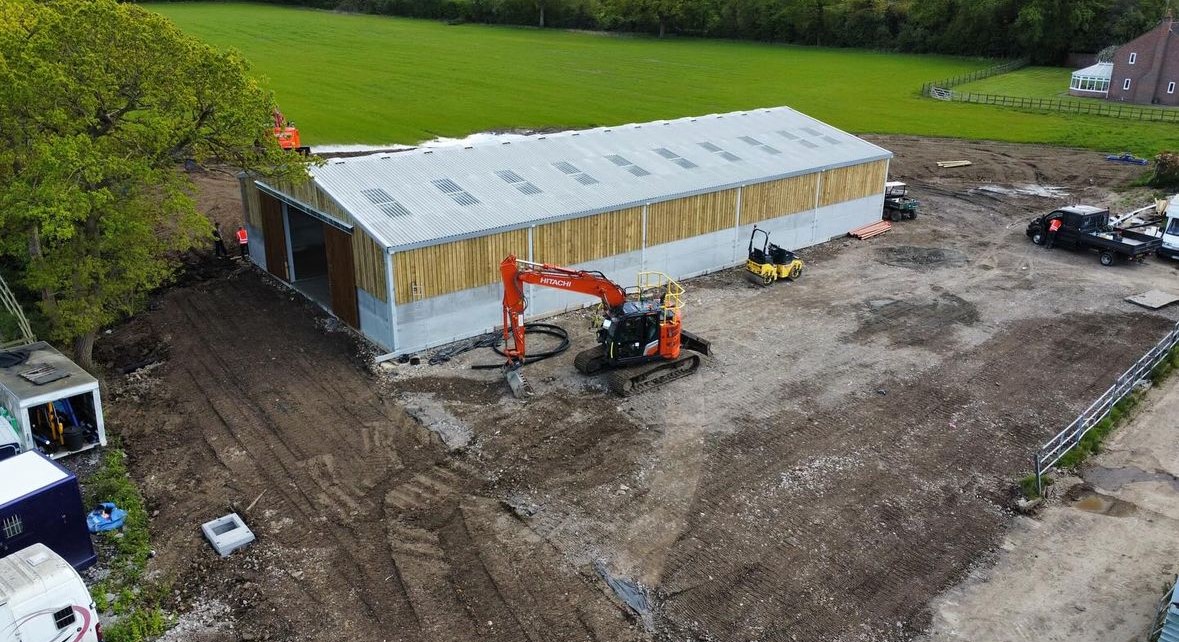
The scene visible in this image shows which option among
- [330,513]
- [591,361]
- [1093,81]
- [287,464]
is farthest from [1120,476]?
[1093,81]

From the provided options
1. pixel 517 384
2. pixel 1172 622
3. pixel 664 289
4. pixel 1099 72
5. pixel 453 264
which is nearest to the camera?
pixel 1172 622

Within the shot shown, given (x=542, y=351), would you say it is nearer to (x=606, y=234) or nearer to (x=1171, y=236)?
(x=606, y=234)

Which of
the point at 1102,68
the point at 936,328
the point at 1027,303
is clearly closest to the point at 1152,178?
the point at 1027,303

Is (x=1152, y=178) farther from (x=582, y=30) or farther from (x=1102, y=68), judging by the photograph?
(x=582, y=30)

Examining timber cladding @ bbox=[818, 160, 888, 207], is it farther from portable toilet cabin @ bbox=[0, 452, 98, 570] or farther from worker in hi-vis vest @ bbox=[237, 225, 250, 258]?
portable toilet cabin @ bbox=[0, 452, 98, 570]

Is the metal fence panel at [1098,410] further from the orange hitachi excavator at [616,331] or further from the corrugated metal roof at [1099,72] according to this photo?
the corrugated metal roof at [1099,72]

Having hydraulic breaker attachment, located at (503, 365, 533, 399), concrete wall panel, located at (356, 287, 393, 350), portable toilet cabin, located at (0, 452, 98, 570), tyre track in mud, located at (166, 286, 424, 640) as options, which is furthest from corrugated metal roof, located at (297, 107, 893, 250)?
portable toilet cabin, located at (0, 452, 98, 570)

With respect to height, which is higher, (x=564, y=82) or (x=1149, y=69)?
(x=1149, y=69)

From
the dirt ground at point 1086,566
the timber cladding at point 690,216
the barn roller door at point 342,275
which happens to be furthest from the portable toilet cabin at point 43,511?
the timber cladding at point 690,216
